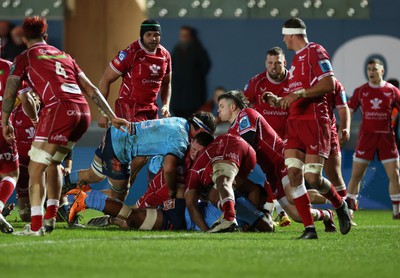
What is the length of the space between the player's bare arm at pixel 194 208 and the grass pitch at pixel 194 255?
0.20 metres

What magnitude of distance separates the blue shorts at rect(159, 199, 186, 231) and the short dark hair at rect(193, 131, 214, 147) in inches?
24.5

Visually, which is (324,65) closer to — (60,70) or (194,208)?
(194,208)

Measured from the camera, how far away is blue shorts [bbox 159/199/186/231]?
1102cm

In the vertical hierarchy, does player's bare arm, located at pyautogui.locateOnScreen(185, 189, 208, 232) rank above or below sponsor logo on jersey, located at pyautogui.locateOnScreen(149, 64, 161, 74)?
below

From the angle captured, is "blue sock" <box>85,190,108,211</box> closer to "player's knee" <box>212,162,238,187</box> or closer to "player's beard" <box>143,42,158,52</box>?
"player's knee" <box>212,162,238,187</box>

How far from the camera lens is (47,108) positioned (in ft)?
31.1

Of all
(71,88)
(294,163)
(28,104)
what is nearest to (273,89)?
(294,163)

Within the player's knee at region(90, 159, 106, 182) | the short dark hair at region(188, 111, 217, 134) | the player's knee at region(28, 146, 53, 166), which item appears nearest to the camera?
the player's knee at region(28, 146, 53, 166)

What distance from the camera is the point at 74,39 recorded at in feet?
54.9

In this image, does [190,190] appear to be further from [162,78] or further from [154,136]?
[162,78]

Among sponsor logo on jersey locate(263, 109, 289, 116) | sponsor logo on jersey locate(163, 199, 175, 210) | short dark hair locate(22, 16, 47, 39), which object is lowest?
sponsor logo on jersey locate(163, 199, 175, 210)

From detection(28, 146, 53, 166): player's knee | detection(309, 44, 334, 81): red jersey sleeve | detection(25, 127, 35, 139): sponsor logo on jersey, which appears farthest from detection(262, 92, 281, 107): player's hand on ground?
detection(25, 127, 35, 139): sponsor logo on jersey

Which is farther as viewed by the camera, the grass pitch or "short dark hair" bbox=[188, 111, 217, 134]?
"short dark hair" bbox=[188, 111, 217, 134]

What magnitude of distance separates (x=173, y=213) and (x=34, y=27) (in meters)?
2.54
